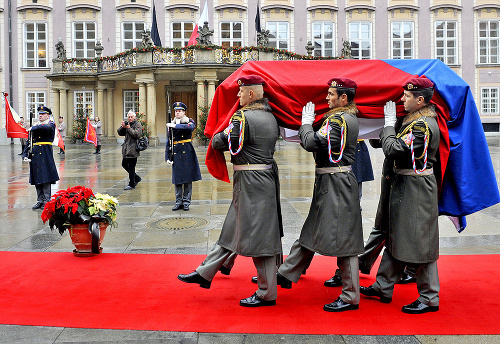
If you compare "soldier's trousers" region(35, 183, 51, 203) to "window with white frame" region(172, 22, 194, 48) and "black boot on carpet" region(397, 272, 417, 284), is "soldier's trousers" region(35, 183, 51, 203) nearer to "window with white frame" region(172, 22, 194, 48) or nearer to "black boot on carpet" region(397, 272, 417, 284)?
"black boot on carpet" region(397, 272, 417, 284)

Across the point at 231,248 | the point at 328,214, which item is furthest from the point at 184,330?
the point at 328,214

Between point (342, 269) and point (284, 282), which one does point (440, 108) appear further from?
point (284, 282)

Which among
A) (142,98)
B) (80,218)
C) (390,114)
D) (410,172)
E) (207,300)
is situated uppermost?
(142,98)

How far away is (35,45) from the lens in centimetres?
3391

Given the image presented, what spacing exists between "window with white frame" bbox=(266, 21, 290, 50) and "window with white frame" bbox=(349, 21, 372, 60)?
14.1 ft

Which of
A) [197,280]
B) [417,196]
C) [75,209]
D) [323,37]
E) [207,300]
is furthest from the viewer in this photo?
[323,37]

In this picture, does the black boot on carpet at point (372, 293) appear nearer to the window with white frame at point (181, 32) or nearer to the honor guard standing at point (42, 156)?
the honor guard standing at point (42, 156)

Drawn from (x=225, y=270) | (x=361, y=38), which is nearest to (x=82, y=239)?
(x=225, y=270)

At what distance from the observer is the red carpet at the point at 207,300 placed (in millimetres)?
3959

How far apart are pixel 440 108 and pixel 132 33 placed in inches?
1254

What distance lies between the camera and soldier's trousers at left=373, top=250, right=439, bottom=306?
14.0 feet

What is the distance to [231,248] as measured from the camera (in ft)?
15.0

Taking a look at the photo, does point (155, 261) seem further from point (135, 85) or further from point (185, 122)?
point (135, 85)

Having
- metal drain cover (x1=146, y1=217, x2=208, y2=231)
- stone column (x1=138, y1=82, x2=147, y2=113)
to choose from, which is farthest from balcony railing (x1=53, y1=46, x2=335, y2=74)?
metal drain cover (x1=146, y1=217, x2=208, y2=231)
